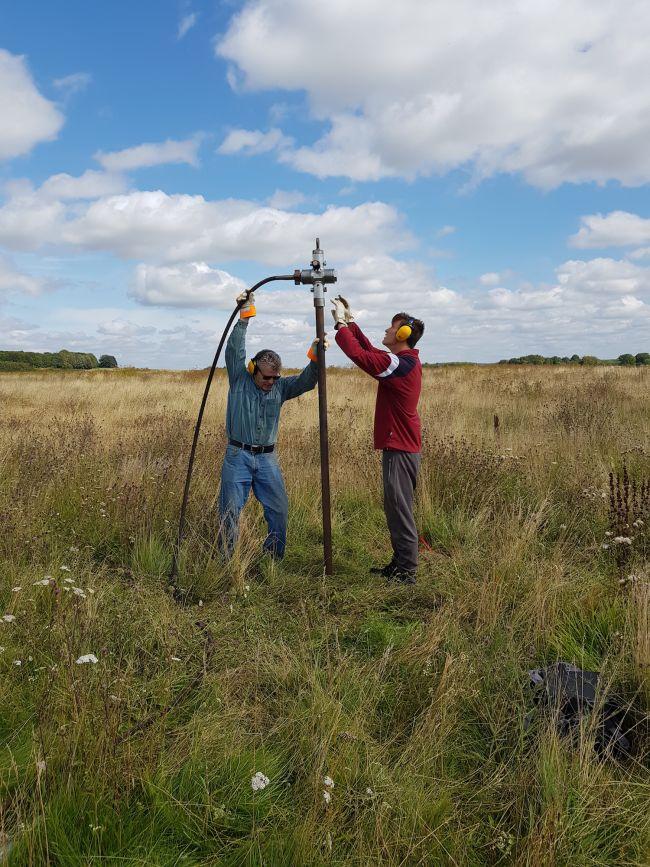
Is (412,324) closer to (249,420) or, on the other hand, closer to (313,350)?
(313,350)

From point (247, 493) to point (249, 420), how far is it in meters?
0.70

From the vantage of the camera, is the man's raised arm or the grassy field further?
the man's raised arm

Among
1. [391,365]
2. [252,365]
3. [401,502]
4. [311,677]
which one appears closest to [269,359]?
[252,365]

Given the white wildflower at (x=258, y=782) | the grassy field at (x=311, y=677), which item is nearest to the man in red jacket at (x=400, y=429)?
the grassy field at (x=311, y=677)

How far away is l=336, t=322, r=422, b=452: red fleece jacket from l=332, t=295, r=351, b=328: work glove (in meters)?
0.08

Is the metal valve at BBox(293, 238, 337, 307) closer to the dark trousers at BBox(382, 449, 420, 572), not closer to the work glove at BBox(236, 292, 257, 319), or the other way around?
the work glove at BBox(236, 292, 257, 319)

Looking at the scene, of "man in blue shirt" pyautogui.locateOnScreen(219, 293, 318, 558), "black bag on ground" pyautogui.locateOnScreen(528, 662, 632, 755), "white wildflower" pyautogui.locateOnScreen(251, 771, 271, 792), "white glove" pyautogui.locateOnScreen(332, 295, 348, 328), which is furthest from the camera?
"man in blue shirt" pyautogui.locateOnScreen(219, 293, 318, 558)

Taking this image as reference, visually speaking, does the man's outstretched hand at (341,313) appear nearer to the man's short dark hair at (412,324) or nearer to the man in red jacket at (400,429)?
the man in red jacket at (400,429)

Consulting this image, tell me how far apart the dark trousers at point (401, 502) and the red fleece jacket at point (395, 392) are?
10cm

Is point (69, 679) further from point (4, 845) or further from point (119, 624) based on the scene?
point (119, 624)

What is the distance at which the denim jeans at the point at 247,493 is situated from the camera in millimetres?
5156

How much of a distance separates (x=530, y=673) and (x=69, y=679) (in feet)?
7.69

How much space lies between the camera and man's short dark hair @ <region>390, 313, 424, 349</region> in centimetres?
487

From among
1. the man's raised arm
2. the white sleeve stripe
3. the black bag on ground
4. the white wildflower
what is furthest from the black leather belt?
the white wildflower
